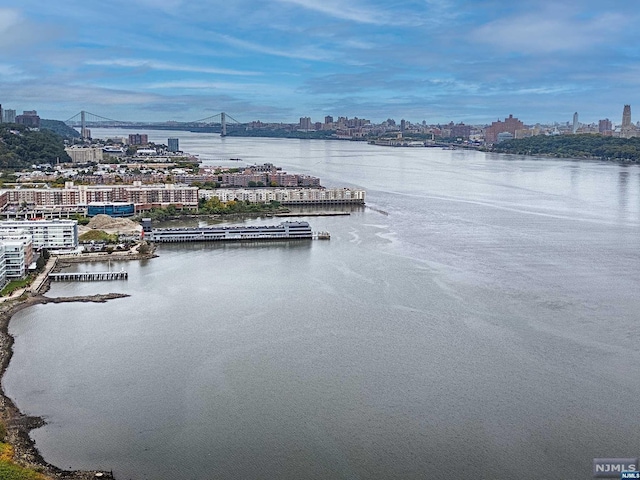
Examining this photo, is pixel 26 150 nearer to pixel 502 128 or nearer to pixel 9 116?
pixel 9 116

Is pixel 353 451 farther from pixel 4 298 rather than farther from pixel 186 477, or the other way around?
→ pixel 4 298

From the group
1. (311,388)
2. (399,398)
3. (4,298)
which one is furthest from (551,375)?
(4,298)

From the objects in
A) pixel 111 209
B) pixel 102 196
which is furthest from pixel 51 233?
pixel 102 196

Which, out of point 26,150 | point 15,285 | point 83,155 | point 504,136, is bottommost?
point 15,285

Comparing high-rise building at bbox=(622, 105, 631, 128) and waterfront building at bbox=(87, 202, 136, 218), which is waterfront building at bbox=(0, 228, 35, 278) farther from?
high-rise building at bbox=(622, 105, 631, 128)

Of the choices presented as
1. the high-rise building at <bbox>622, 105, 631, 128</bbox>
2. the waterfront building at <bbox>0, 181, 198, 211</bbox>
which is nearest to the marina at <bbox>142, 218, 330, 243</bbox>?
the waterfront building at <bbox>0, 181, 198, 211</bbox>

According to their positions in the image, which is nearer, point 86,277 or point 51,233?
point 86,277

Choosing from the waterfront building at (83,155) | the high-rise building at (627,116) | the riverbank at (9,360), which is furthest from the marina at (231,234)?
the high-rise building at (627,116)
